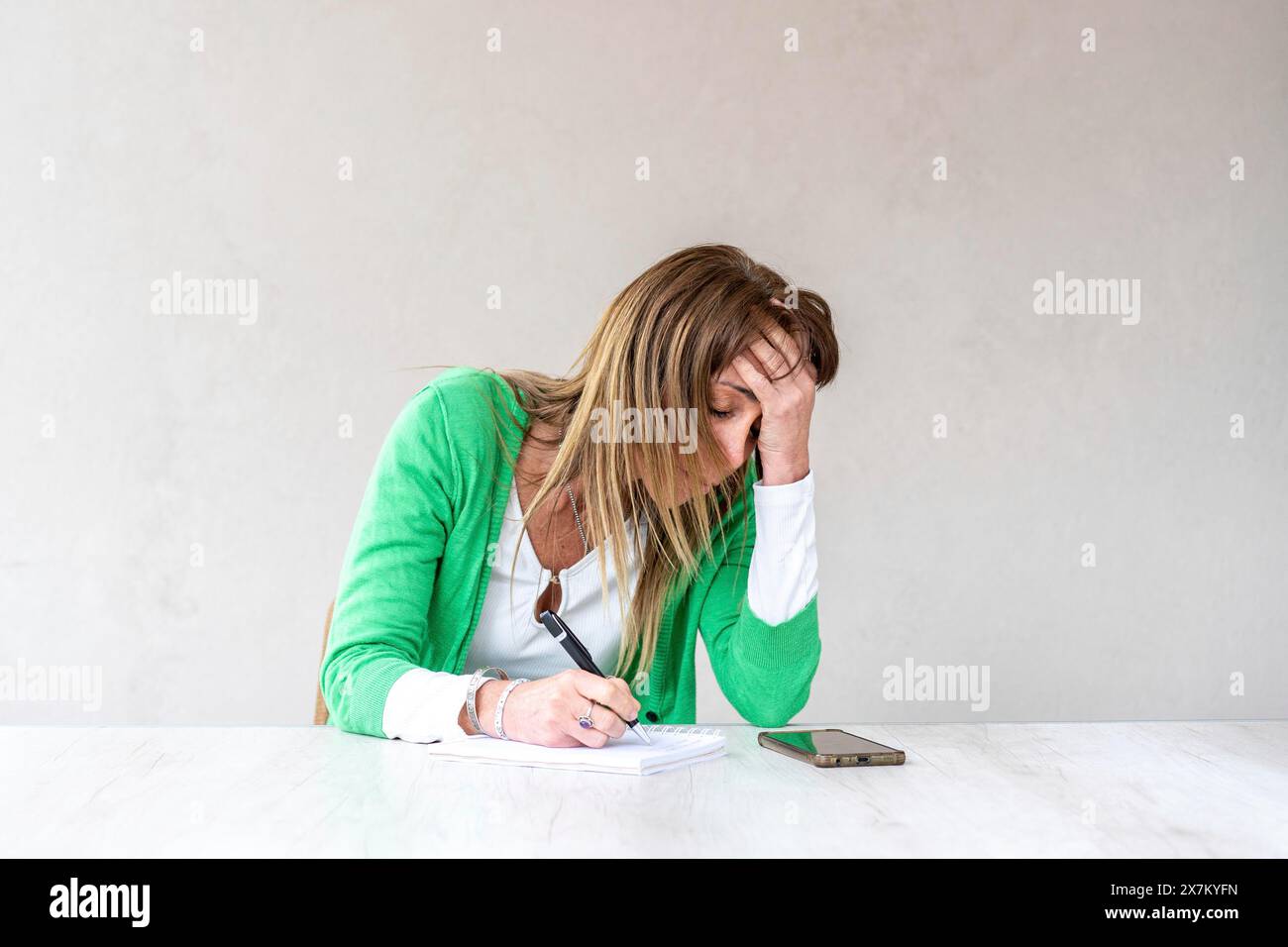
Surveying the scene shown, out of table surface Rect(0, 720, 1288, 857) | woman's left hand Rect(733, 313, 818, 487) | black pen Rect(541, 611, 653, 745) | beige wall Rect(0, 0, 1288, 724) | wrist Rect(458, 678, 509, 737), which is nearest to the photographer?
table surface Rect(0, 720, 1288, 857)

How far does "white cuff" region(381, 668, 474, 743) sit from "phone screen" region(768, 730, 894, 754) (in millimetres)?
336

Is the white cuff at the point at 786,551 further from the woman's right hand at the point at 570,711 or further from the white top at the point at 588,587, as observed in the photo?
the woman's right hand at the point at 570,711

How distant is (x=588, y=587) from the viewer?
4.85 feet

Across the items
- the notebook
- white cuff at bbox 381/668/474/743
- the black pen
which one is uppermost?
the black pen

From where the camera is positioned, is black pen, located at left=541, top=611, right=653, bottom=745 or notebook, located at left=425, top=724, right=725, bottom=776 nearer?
notebook, located at left=425, top=724, right=725, bottom=776

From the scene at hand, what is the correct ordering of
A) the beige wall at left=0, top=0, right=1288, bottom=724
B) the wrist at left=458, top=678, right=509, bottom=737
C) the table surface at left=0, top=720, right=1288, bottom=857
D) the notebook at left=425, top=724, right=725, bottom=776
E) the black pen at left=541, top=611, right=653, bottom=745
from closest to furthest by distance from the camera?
1. the table surface at left=0, top=720, right=1288, bottom=857
2. the notebook at left=425, top=724, right=725, bottom=776
3. the wrist at left=458, top=678, right=509, bottom=737
4. the black pen at left=541, top=611, right=653, bottom=745
5. the beige wall at left=0, top=0, right=1288, bottom=724

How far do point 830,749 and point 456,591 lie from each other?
564 mm

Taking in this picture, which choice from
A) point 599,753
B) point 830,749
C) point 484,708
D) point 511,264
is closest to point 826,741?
point 830,749

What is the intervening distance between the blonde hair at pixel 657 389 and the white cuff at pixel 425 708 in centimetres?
28

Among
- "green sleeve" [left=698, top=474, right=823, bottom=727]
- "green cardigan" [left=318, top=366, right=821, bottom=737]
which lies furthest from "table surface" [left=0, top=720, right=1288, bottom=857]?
"green sleeve" [left=698, top=474, right=823, bottom=727]

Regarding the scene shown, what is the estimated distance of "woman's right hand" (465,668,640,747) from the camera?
1051 millimetres

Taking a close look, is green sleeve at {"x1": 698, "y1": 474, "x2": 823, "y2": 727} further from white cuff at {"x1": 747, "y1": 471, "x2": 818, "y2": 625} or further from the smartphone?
the smartphone

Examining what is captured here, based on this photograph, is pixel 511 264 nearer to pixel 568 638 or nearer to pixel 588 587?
pixel 588 587
